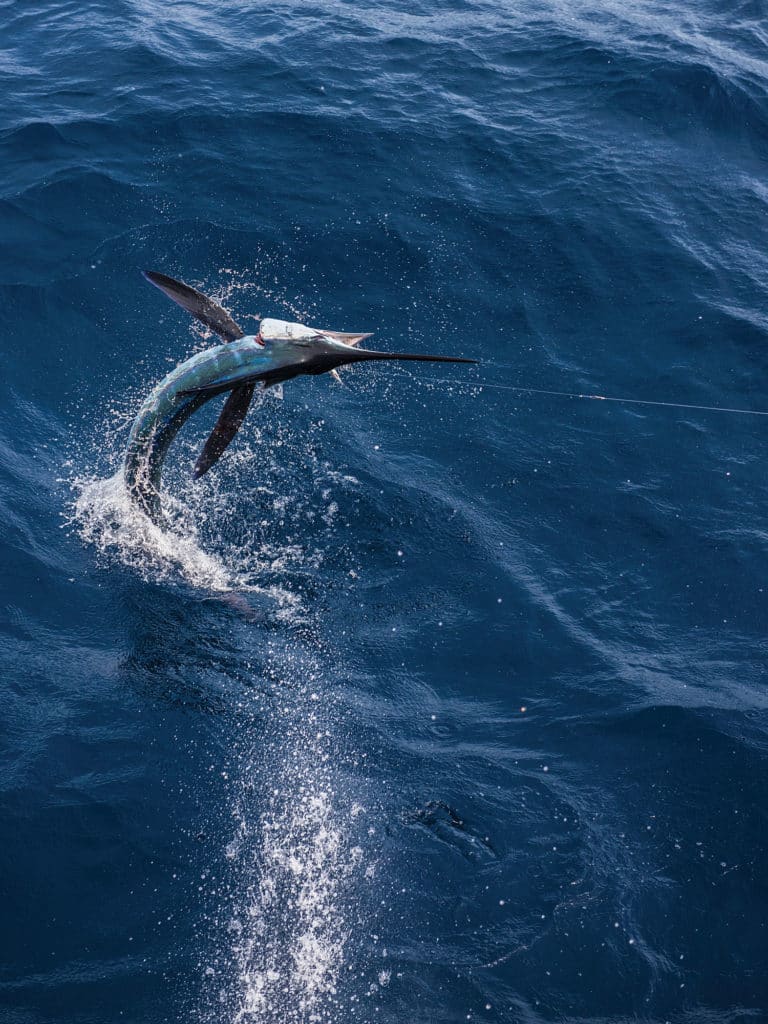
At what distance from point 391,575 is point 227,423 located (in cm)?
344

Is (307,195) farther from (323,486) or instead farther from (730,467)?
(730,467)

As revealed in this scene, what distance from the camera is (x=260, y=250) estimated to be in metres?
14.7

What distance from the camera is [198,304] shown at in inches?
293

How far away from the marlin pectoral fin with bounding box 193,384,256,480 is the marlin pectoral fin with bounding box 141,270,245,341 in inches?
19.5

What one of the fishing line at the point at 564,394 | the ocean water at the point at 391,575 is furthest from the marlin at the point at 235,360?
the fishing line at the point at 564,394

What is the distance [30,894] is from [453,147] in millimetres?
15430

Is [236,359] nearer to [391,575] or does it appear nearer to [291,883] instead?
[391,575]

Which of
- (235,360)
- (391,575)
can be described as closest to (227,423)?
(235,360)

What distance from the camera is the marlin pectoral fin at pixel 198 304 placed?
23.9 ft

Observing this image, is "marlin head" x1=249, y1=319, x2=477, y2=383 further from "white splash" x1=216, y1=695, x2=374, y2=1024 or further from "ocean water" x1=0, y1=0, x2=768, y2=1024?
"white splash" x1=216, y1=695, x2=374, y2=1024

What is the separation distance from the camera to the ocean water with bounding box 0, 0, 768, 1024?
25.1 feet

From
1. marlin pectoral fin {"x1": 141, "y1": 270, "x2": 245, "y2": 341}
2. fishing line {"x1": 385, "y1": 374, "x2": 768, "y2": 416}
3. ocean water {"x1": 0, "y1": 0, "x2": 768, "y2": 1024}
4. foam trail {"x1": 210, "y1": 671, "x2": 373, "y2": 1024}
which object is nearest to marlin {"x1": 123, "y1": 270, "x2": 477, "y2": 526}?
marlin pectoral fin {"x1": 141, "y1": 270, "x2": 245, "y2": 341}

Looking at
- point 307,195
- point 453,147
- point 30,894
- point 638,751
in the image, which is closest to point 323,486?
point 638,751

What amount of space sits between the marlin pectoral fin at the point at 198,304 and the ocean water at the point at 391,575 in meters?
3.64
